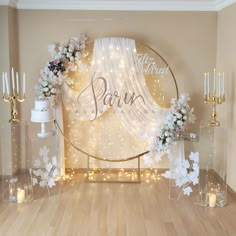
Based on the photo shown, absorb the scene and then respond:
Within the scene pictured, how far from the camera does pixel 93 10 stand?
4969 mm

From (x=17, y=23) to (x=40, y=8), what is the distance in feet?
1.23

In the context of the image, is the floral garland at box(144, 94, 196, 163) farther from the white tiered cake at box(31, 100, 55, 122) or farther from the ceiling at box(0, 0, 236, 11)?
the white tiered cake at box(31, 100, 55, 122)

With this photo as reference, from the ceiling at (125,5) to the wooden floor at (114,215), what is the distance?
237 centimetres

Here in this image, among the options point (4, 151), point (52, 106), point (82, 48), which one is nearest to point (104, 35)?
point (82, 48)

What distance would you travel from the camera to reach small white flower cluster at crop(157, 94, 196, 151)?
178 inches

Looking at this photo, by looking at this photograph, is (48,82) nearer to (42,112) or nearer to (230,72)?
(42,112)

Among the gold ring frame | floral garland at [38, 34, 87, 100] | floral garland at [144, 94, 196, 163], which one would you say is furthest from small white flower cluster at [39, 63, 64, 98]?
floral garland at [144, 94, 196, 163]

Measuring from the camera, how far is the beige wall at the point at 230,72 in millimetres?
4402

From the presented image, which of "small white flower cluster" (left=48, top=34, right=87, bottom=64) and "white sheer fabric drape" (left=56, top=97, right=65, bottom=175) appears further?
"white sheer fabric drape" (left=56, top=97, right=65, bottom=175)

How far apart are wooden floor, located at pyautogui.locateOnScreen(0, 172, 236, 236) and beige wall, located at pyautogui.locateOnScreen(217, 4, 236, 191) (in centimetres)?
52

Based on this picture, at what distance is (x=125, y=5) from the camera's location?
4922 mm

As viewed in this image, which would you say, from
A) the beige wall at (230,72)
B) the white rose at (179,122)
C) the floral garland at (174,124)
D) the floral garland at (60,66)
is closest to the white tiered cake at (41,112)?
the floral garland at (60,66)

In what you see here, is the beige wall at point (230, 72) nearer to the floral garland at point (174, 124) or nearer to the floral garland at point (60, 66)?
the floral garland at point (174, 124)

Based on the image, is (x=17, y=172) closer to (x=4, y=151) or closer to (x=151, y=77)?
(x=4, y=151)
